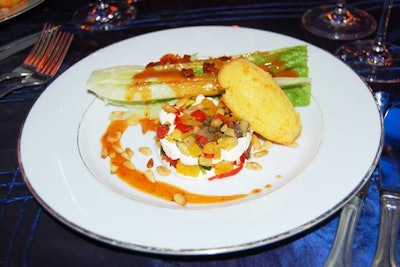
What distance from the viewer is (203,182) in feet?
6.86

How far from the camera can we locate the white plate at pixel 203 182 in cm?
164

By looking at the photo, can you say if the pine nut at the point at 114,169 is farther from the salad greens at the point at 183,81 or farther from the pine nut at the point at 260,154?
the pine nut at the point at 260,154

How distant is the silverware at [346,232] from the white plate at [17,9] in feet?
7.04

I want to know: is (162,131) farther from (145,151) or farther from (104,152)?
(104,152)

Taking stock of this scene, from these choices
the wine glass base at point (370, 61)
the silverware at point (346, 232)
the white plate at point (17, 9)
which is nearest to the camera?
the silverware at point (346, 232)

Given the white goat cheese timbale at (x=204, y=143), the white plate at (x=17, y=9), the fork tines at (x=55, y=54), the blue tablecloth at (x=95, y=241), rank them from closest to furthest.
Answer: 1. the blue tablecloth at (x=95, y=241)
2. the white goat cheese timbale at (x=204, y=143)
3. the fork tines at (x=55, y=54)
4. the white plate at (x=17, y=9)

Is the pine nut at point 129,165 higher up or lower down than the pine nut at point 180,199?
lower down

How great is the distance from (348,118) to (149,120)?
3.12 feet

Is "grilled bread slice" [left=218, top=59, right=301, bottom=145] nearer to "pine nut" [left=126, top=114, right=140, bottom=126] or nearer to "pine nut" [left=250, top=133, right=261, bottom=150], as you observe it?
"pine nut" [left=250, top=133, right=261, bottom=150]

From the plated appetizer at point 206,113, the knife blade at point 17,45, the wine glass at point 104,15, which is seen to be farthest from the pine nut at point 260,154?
Answer: the knife blade at point 17,45

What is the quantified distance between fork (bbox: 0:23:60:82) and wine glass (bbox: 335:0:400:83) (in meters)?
1.62

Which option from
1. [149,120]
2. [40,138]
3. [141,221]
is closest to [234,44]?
[149,120]

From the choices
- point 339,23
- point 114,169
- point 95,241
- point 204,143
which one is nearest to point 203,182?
point 204,143

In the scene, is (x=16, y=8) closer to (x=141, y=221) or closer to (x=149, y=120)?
(x=149, y=120)
